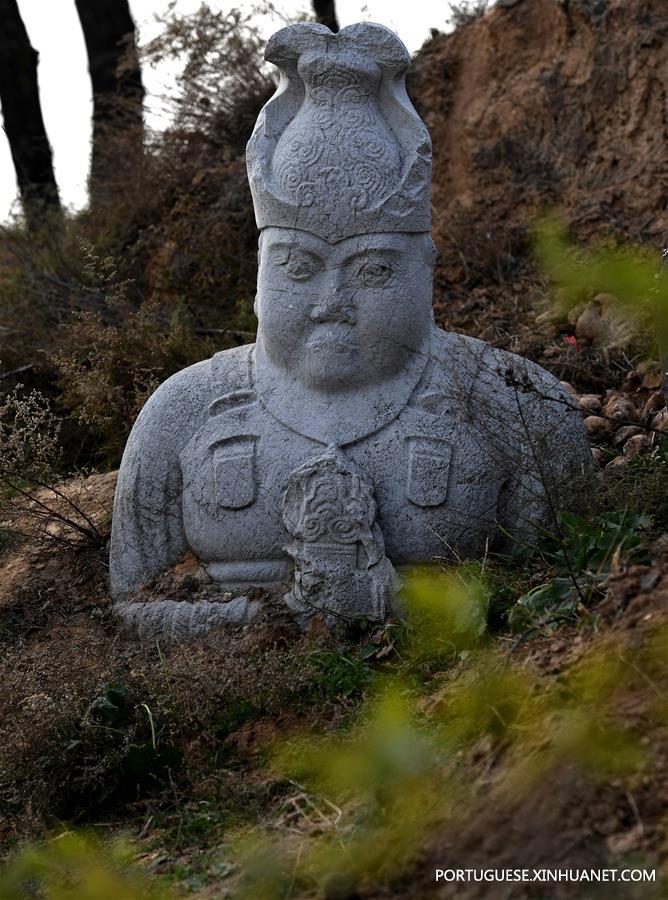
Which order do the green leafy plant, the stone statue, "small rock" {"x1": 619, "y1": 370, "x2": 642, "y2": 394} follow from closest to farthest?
the green leafy plant, the stone statue, "small rock" {"x1": 619, "y1": 370, "x2": 642, "y2": 394}

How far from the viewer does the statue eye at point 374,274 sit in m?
5.24

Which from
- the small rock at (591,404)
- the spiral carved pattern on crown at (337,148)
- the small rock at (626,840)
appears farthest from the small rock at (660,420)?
the small rock at (626,840)

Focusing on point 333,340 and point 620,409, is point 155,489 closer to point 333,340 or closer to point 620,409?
point 333,340

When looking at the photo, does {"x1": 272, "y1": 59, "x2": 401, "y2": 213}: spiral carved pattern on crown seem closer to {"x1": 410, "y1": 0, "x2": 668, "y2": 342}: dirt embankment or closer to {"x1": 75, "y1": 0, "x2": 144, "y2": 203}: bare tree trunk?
{"x1": 410, "y1": 0, "x2": 668, "y2": 342}: dirt embankment

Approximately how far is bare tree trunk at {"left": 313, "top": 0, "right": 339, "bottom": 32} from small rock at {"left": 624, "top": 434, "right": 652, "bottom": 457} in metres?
6.45

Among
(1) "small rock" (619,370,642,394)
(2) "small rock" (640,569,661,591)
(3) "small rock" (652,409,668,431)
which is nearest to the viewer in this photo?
(2) "small rock" (640,569,661,591)

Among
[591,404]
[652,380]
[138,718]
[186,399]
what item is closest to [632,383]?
[652,380]

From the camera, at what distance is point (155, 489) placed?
5457mm

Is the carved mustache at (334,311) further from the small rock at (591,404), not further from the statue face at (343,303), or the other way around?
the small rock at (591,404)

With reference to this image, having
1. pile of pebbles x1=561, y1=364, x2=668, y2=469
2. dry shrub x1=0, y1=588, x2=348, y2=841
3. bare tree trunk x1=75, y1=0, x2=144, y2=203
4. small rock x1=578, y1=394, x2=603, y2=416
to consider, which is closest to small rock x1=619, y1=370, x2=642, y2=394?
pile of pebbles x1=561, y1=364, x2=668, y2=469

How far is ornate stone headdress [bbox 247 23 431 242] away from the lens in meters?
5.22

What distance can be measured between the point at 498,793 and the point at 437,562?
1944 millimetres

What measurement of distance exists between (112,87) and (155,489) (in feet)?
25.5

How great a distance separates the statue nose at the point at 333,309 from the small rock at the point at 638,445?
4.97 ft
